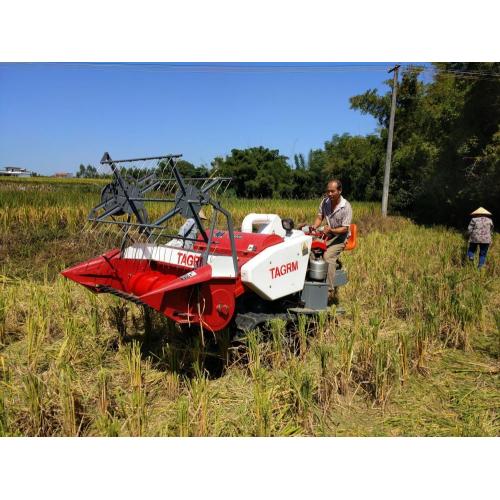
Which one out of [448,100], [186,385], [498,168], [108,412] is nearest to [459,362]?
[186,385]

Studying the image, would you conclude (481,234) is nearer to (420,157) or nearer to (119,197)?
(119,197)

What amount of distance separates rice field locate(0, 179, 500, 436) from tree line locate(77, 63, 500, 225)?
6784 mm

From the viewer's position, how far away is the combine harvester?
3260 mm

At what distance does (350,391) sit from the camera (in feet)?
11.2

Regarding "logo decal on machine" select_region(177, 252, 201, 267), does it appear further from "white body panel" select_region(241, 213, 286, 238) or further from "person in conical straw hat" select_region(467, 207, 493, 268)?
"person in conical straw hat" select_region(467, 207, 493, 268)

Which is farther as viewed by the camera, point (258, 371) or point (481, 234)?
point (481, 234)

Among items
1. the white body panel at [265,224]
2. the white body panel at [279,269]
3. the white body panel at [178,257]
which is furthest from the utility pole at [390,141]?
the white body panel at [178,257]

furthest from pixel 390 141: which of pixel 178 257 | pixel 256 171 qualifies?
pixel 178 257

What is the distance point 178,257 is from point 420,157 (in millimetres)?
21008

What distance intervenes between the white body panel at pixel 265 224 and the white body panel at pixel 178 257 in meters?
1.05

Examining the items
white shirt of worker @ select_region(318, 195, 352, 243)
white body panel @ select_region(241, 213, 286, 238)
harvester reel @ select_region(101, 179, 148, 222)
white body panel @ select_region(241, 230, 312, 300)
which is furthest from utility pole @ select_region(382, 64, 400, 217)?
harvester reel @ select_region(101, 179, 148, 222)

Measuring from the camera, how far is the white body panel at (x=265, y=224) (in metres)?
4.65

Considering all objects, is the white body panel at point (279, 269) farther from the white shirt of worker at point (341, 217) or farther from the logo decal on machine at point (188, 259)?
the white shirt of worker at point (341, 217)

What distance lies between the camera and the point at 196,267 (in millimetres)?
3701
